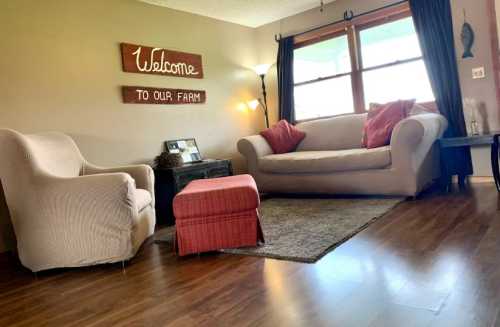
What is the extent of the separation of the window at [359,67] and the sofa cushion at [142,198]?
281 centimetres

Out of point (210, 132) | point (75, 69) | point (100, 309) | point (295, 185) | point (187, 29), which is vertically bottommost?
point (100, 309)

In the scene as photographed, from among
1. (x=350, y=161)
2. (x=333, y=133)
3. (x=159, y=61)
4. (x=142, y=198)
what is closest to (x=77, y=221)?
(x=142, y=198)

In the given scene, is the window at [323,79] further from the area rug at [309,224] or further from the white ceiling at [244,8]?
the area rug at [309,224]

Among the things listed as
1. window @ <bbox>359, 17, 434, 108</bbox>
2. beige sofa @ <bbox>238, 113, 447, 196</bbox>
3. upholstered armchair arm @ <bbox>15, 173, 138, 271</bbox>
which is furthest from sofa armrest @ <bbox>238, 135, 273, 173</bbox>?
upholstered armchair arm @ <bbox>15, 173, 138, 271</bbox>

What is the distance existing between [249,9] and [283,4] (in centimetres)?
40

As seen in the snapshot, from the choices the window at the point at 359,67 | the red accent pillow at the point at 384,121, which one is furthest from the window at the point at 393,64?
the red accent pillow at the point at 384,121

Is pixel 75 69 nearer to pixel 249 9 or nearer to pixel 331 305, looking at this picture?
pixel 249 9

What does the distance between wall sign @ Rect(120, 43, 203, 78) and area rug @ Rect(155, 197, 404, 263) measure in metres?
1.69

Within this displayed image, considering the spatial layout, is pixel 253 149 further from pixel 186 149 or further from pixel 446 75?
pixel 446 75

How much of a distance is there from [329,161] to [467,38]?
1.74 m

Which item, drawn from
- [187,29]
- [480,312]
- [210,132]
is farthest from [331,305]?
[187,29]

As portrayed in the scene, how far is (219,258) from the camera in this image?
2.28m

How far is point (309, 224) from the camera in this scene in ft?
9.10

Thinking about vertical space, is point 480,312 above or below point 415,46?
below
